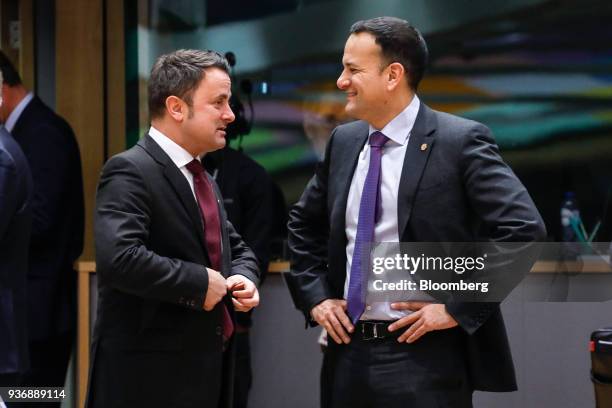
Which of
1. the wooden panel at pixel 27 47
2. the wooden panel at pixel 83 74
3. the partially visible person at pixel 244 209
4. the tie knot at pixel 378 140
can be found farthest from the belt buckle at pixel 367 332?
the wooden panel at pixel 27 47

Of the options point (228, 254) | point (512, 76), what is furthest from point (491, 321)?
point (512, 76)

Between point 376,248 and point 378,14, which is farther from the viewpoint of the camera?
point 378,14

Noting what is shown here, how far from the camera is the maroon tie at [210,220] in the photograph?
121 inches

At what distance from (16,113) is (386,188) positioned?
103 inches

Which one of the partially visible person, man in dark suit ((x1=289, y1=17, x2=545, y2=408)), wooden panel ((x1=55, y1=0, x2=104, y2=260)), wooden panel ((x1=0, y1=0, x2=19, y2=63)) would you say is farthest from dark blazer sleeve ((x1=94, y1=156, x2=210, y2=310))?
wooden panel ((x1=0, y1=0, x2=19, y2=63))

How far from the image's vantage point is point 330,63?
5293 mm

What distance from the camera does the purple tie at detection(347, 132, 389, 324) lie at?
2955 millimetres

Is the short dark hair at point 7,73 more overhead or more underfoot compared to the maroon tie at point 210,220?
more overhead

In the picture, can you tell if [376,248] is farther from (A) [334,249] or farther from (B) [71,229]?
(B) [71,229]

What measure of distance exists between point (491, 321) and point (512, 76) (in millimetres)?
2412

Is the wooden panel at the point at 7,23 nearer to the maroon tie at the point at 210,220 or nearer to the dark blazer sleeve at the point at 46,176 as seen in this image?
the dark blazer sleeve at the point at 46,176

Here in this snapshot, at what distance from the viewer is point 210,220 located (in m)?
3.08

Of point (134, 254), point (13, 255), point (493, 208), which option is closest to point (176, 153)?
point (134, 254)

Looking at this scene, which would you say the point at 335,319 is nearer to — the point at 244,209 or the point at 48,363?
the point at 244,209
